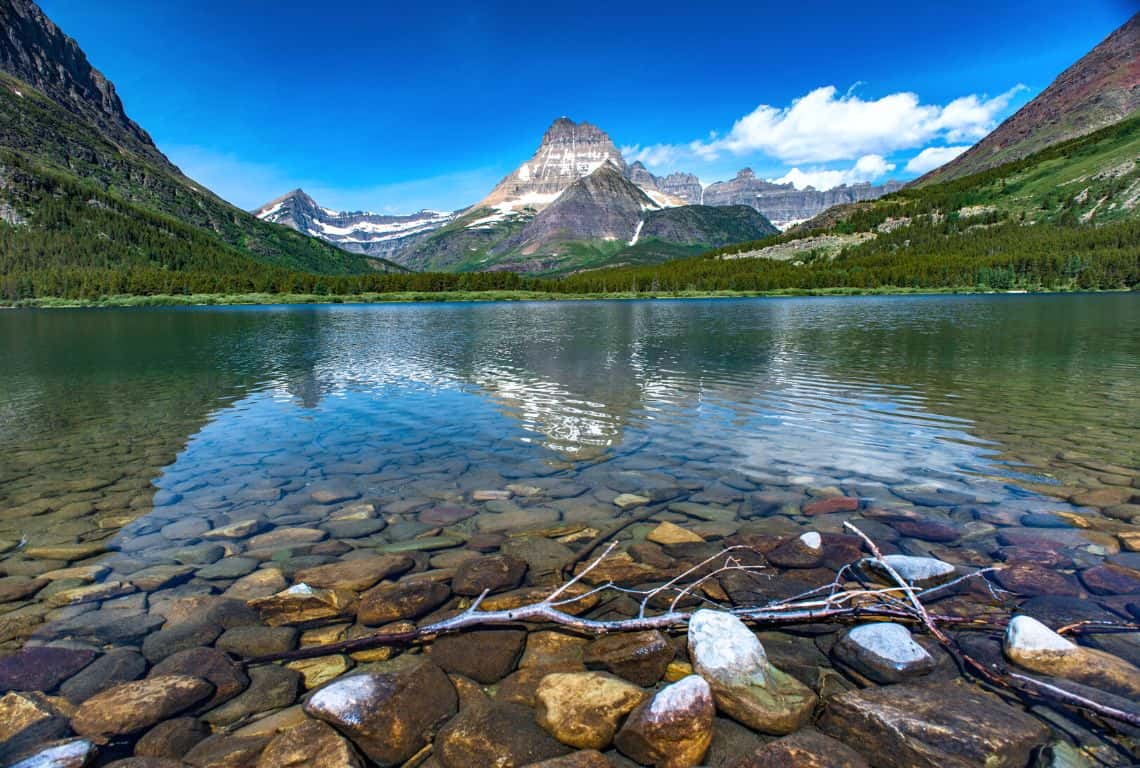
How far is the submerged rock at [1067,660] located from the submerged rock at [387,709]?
7.63 meters

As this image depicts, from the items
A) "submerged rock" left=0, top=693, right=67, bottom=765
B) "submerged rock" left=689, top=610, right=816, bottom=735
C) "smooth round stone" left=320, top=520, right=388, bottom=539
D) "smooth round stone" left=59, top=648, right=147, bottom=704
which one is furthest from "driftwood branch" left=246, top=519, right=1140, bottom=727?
"smooth round stone" left=320, top=520, right=388, bottom=539

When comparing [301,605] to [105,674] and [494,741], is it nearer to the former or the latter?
[105,674]

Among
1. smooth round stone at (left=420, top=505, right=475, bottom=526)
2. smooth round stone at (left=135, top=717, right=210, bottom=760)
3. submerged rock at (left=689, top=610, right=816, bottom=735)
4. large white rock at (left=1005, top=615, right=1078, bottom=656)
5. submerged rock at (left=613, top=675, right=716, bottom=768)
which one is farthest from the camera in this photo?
smooth round stone at (left=420, top=505, right=475, bottom=526)

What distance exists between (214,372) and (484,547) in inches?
1552

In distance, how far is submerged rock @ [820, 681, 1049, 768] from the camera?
5922 millimetres

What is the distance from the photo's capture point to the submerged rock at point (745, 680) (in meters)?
6.77

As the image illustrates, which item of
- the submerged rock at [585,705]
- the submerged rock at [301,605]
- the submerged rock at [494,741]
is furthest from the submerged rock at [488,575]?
the submerged rock at [494,741]

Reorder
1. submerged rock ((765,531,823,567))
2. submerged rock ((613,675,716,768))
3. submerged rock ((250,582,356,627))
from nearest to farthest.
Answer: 1. submerged rock ((613,675,716,768))
2. submerged rock ((250,582,356,627))
3. submerged rock ((765,531,823,567))

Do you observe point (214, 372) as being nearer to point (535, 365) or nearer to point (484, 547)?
point (535, 365)

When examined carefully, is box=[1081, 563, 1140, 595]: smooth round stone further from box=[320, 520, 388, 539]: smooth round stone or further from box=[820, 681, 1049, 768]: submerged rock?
box=[320, 520, 388, 539]: smooth round stone

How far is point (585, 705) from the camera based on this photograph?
22.5 feet

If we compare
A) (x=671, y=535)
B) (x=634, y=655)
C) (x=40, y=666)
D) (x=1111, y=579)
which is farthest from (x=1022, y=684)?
(x=40, y=666)

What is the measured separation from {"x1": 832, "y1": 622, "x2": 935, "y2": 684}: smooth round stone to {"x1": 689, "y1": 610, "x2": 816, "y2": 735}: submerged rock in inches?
41.1

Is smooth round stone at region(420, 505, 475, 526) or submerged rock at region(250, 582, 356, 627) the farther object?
smooth round stone at region(420, 505, 475, 526)
